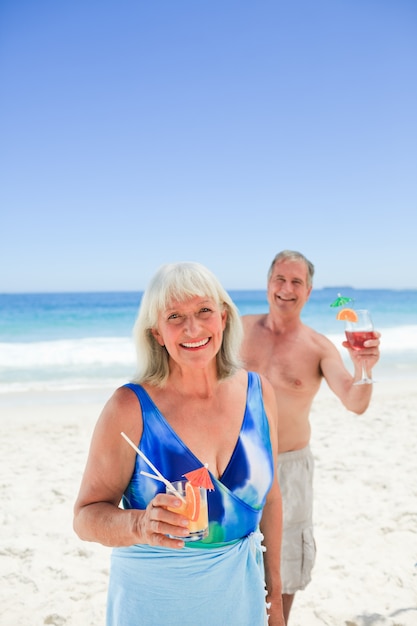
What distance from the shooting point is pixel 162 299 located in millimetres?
1782

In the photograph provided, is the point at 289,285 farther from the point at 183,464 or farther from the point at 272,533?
the point at 183,464

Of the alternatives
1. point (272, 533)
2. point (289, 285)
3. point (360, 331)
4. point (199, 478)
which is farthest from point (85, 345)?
point (199, 478)

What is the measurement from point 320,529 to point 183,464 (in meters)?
3.43

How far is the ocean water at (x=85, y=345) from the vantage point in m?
12.8

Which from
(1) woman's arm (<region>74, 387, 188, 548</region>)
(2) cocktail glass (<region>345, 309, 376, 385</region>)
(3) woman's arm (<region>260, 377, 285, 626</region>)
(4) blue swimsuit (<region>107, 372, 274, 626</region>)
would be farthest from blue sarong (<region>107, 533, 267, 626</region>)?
(2) cocktail glass (<region>345, 309, 376, 385</region>)

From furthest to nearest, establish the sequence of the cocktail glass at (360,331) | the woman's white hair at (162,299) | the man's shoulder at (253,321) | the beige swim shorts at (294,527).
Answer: the man's shoulder at (253,321) → the beige swim shorts at (294,527) → the cocktail glass at (360,331) → the woman's white hair at (162,299)

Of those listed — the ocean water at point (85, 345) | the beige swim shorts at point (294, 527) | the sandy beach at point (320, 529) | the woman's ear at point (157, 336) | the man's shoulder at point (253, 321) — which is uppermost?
the woman's ear at point (157, 336)

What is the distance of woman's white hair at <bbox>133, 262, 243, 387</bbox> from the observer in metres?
1.77

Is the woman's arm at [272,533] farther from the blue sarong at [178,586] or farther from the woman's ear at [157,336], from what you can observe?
the woman's ear at [157,336]

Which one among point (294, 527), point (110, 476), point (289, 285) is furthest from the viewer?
point (289, 285)

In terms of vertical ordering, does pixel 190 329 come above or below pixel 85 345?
above

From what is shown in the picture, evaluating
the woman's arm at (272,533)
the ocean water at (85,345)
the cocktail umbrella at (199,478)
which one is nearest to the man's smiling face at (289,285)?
the ocean water at (85,345)

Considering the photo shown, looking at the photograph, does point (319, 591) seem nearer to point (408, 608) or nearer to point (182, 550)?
point (408, 608)

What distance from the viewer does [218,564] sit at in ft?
5.44
